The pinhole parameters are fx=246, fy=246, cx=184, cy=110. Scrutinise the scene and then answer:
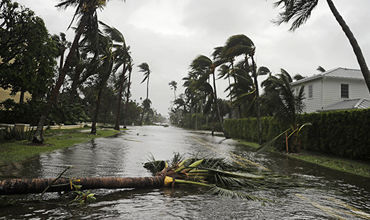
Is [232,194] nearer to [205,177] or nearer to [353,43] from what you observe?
[205,177]

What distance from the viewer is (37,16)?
12820 mm

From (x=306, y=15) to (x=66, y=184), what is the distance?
10.7 metres

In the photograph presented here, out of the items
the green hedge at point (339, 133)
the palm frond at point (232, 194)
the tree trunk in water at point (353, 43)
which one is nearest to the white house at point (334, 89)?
the green hedge at point (339, 133)

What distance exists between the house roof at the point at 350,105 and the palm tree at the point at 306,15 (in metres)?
12.6

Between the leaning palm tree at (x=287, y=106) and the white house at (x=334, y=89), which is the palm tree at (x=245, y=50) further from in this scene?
the white house at (x=334, y=89)

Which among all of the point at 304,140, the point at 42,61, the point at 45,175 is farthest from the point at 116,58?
the point at 45,175

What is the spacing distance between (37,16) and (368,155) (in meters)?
16.3

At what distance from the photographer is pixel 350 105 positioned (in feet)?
68.2

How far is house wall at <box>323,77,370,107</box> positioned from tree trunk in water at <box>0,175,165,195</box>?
75.8 feet

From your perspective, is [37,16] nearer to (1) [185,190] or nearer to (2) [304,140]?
(1) [185,190]

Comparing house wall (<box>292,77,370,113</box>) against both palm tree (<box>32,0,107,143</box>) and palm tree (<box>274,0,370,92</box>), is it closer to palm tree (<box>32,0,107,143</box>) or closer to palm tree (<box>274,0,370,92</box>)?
palm tree (<box>274,0,370,92</box>)

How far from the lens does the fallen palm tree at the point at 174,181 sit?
358 cm

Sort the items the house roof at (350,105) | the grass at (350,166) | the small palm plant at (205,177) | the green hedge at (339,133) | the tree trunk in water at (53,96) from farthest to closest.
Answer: the house roof at (350,105), the tree trunk in water at (53,96), the green hedge at (339,133), the grass at (350,166), the small palm plant at (205,177)

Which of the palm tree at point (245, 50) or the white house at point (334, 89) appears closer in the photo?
the palm tree at point (245, 50)
